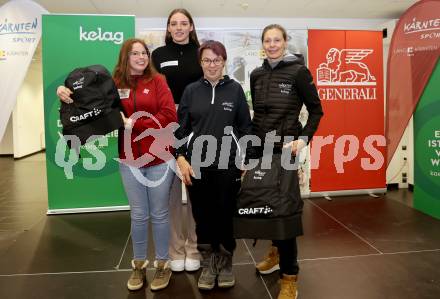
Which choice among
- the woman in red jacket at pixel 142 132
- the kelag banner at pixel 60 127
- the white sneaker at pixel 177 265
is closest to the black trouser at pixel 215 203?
the woman in red jacket at pixel 142 132

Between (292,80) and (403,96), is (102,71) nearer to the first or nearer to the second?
(292,80)

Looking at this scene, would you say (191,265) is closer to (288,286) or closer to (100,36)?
(288,286)

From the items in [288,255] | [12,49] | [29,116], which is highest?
[12,49]

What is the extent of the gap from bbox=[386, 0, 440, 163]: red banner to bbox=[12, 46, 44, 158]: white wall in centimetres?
776

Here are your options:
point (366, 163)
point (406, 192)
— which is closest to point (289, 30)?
point (366, 163)

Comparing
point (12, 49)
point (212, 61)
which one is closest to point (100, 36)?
point (12, 49)

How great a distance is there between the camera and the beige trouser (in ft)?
8.16

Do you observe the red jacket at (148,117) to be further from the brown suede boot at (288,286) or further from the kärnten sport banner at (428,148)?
the kärnten sport banner at (428,148)

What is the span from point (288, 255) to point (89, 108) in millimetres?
1353

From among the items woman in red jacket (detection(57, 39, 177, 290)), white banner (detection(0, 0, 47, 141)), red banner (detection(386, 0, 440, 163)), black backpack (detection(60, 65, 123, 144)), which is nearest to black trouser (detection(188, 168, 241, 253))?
woman in red jacket (detection(57, 39, 177, 290))

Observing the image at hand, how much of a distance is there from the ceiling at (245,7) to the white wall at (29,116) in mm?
3417

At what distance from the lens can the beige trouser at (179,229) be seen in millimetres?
2486

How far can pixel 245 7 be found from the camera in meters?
6.16

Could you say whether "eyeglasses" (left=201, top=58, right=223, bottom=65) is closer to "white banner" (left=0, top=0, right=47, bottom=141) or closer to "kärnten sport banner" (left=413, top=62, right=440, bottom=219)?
"kärnten sport banner" (left=413, top=62, right=440, bottom=219)
